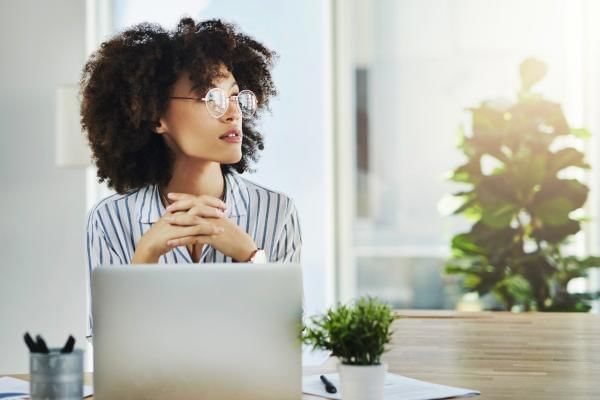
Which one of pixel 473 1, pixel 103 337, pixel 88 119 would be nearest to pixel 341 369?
pixel 103 337

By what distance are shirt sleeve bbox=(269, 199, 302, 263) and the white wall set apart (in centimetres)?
261

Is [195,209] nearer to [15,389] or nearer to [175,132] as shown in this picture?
[175,132]

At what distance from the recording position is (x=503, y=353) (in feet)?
6.94

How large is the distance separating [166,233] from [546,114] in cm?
283

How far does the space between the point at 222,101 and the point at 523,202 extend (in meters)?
2.45

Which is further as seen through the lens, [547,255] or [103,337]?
[547,255]

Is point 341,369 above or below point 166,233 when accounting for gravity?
below

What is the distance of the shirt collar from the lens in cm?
210

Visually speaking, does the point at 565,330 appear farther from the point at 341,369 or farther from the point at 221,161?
the point at 341,369

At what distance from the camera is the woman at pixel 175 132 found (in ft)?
6.81

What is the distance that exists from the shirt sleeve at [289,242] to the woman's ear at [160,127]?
1.13 feet

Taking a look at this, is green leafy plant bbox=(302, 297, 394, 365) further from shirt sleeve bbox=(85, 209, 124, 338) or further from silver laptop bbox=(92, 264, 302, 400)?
shirt sleeve bbox=(85, 209, 124, 338)

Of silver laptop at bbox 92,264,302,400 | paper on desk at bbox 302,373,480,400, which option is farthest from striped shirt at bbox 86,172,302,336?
silver laptop at bbox 92,264,302,400

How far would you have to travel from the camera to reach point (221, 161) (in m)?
2.10
